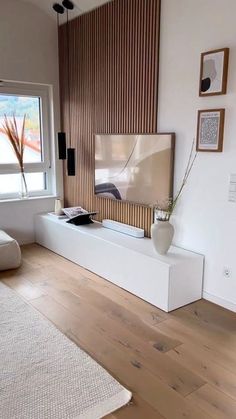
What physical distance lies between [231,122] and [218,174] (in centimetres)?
40

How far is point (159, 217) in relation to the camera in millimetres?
3047

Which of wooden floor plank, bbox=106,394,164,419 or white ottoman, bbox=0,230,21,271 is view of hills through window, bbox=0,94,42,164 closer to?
white ottoman, bbox=0,230,21,271

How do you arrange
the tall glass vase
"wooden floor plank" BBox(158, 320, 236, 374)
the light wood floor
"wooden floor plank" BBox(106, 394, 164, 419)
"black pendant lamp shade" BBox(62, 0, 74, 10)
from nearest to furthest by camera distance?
"wooden floor plank" BBox(106, 394, 164, 419), the light wood floor, "wooden floor plank" BBox(158, 320, 236, 374), "black pendant lamp shade" BBox(62, 0, 74, 10), the tall glass vase

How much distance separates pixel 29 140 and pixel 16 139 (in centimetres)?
21

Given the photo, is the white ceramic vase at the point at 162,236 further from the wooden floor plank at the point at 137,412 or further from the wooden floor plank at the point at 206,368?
the wooden floor plank at the point at 137,412

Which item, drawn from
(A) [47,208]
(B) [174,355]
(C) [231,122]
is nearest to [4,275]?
(A) [47,208]

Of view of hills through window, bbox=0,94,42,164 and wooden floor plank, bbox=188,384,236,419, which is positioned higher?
view of hills through window, bbox=0,94,42,164

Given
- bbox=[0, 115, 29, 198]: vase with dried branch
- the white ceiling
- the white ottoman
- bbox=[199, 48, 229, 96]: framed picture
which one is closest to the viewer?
bbox=[199, 48, 229, 96]: framed picture

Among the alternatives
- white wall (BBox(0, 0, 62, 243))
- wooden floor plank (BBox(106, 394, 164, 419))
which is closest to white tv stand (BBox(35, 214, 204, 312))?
white wall (BBox(0, 0, 62, 243))

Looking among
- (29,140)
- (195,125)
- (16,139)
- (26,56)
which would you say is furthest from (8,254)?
(26,56)

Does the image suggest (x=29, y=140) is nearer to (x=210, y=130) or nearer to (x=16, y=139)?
(x=16, y=139)

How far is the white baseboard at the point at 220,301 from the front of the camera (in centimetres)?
277

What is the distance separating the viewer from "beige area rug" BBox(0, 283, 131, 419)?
1747 millimetres

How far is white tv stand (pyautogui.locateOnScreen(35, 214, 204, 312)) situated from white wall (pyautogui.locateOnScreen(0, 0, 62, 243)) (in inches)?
26.8
